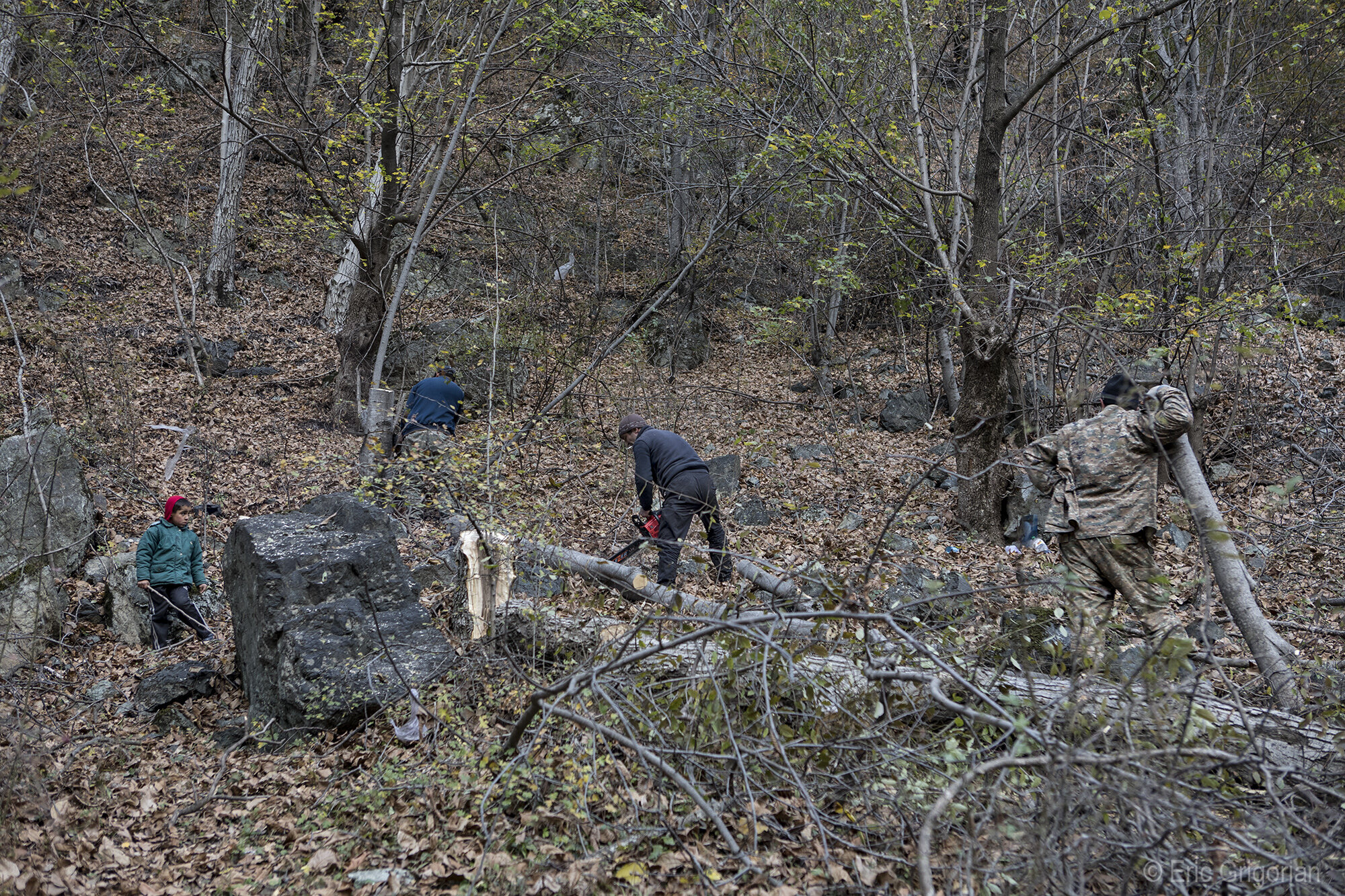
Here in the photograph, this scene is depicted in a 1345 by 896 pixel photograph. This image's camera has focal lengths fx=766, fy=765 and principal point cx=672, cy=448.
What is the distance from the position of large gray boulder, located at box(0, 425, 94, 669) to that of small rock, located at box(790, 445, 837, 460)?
831 centimetres

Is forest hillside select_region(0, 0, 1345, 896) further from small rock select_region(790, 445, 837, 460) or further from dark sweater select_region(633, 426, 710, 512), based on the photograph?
dark sweater select_region(633, 426, 710, 512)

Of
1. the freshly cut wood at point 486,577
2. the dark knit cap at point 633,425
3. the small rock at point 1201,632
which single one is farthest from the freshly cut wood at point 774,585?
A: the small rock at point 1201,632

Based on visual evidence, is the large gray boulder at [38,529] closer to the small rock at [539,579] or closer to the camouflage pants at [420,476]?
the camouflage pants at [420,476]

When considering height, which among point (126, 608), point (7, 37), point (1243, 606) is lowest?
point (126, 608)

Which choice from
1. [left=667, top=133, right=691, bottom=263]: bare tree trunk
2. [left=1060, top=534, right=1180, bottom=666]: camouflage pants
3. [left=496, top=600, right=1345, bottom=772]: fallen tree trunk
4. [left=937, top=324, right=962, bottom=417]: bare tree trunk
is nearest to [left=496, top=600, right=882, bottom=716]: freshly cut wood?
[left=496, top=600, right=1345, bottom=772]: fallen tree trunk

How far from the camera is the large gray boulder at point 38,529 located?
6.32 meters

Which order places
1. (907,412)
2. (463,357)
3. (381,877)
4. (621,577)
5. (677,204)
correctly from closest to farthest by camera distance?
(381,877), (621,577), (463,357), (907,412), (677,204)

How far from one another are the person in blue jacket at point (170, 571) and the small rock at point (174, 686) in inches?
39.6

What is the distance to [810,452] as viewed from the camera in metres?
11.3

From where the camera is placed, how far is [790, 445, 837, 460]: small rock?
11.1 m

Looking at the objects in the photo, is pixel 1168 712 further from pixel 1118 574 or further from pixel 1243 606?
pixel 1118 574

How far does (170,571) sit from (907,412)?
1031 centimetres

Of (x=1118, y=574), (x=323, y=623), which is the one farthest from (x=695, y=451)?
(x=1118, y=574)

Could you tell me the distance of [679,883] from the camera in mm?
3232
